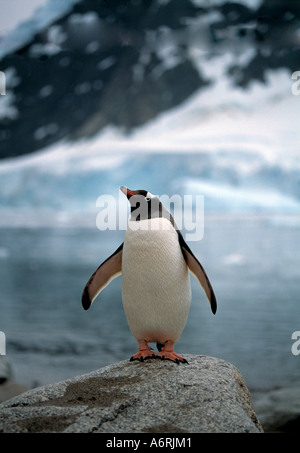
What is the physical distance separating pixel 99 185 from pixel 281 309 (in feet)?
9.04

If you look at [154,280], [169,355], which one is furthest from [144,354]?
[154,280]

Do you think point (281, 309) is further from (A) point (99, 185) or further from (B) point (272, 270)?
(A) point (99, 185)

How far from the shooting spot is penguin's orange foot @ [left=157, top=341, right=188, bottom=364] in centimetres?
207

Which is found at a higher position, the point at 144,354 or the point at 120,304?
the point at 120,304

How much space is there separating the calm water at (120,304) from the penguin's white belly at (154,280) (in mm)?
2681

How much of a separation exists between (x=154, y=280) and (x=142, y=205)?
13.2 inches

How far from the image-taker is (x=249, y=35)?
4863 millimetres

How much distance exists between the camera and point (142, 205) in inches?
81.9

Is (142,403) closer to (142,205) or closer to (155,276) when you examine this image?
(155,276)

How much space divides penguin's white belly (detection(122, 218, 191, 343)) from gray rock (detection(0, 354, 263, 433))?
6.9 inches

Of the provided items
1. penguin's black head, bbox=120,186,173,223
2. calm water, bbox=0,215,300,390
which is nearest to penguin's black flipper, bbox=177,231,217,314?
penguin's black head, bbox=120,186,173,223

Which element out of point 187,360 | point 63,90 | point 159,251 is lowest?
point 187,360
